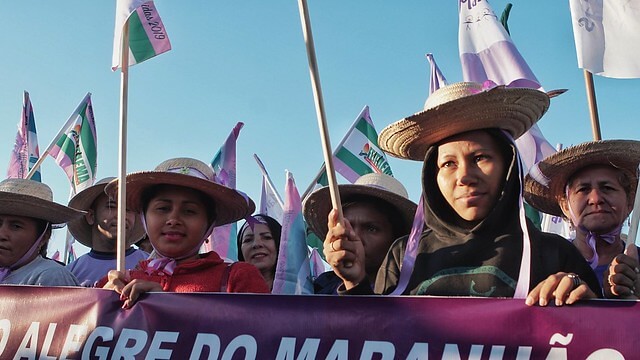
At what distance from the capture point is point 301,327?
283 centimetres

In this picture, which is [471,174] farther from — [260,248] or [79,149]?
[79,149]

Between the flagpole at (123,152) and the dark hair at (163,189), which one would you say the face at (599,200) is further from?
the flagpole at (123,152)

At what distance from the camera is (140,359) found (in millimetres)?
3006

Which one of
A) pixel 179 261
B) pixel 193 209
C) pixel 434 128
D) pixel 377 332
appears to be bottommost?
pixel 377 332

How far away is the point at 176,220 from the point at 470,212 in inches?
67.4

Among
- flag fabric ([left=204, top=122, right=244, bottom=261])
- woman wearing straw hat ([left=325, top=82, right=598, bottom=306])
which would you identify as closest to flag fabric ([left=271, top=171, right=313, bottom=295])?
woman wearing straw hat ([left=325, top=82, right=598, bottom=306])

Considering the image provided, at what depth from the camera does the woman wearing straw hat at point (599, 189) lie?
422cm

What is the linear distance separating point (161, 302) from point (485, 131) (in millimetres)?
1622

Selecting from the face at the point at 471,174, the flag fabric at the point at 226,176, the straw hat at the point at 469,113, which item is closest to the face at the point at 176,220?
the straw hat at the point at 469,113

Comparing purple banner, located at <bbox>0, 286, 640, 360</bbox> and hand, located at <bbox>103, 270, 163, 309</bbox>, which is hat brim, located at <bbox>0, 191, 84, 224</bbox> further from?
hand, located at <bbox>103, 270, 163, 309</bbox>

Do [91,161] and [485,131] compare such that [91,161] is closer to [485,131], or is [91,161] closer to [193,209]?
[193,209]

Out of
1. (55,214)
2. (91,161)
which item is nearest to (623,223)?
(55,214)

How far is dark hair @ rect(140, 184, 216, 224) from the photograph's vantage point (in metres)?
4.29

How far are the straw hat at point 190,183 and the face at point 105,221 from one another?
1.54m
